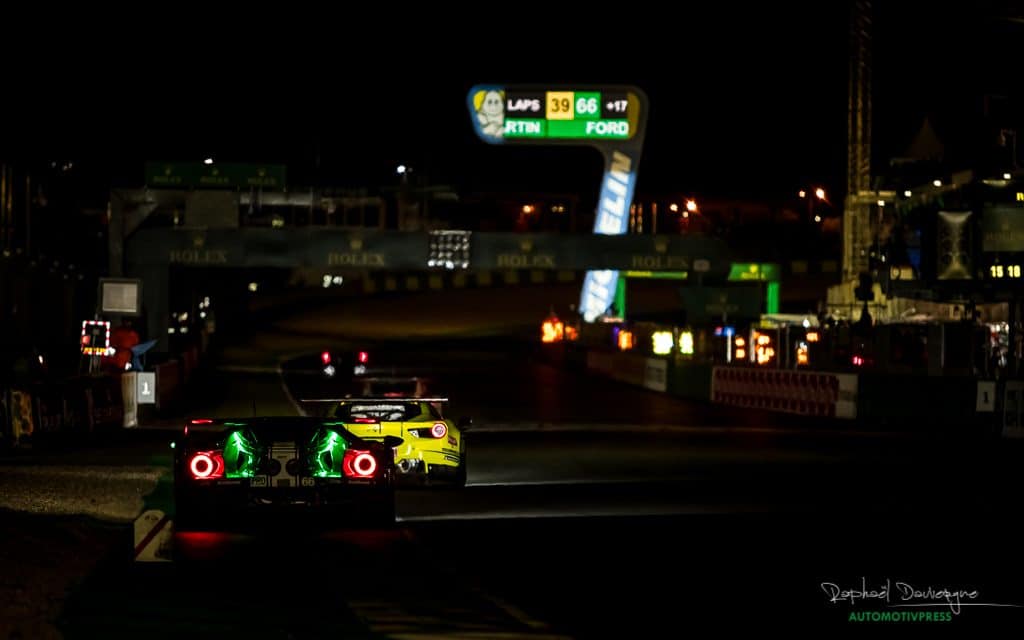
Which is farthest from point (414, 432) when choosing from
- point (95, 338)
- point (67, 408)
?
point (95, 338)

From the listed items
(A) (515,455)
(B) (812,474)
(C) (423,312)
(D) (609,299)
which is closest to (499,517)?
(B) (812,474)

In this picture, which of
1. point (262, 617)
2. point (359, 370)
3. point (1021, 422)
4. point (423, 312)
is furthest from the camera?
point (423, 312)

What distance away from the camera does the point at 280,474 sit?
12.6 meters

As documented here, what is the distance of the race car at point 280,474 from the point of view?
1260 cm

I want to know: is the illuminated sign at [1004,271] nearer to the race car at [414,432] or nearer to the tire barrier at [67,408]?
the tire barrier at [67,408]

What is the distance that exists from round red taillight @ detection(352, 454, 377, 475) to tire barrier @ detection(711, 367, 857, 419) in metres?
23.4

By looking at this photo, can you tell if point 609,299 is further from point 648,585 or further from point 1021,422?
point 648,585

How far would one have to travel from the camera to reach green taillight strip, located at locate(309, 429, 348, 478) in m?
12.7

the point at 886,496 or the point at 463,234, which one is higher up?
the point at 463,234

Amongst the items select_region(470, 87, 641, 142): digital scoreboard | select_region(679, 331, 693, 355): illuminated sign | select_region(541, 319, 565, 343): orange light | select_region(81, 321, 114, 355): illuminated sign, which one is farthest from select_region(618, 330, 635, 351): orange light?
select_region(81, 321, 114, 355): illuminated sign

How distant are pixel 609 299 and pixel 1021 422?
3441cm

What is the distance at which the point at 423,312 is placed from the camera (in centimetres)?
9719

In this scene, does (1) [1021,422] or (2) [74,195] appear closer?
(1) [1021,422]

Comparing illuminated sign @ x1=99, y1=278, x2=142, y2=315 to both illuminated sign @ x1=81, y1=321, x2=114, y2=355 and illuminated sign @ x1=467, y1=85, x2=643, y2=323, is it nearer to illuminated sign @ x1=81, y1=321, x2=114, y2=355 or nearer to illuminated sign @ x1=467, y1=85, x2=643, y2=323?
illuminated sign @ x1=81, y1=321, x2=114, y2=355
